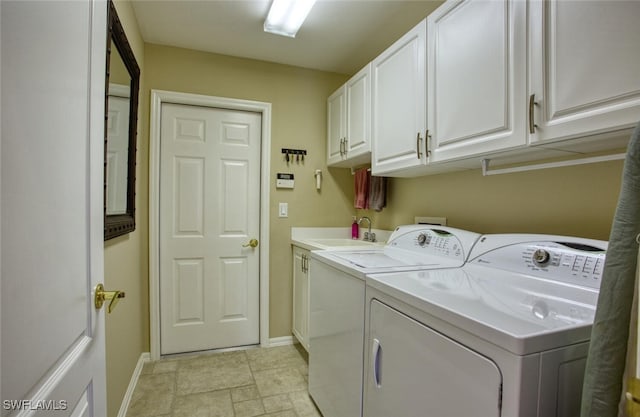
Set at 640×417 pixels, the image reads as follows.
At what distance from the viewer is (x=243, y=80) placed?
8.87 feet

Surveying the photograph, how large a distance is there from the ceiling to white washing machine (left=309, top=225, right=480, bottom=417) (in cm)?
143

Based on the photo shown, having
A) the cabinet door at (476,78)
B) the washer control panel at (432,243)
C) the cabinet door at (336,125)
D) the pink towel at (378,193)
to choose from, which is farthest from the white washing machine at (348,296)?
the cabinet door at (336,125)

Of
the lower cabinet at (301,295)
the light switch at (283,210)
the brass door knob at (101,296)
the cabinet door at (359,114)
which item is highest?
the cabinet door at (359,114)

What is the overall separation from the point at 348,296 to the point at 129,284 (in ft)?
4.88

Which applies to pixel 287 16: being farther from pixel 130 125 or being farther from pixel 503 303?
pixel 503 303

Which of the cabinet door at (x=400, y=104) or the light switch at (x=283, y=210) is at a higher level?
the cabinet door at (x=400, y=104)

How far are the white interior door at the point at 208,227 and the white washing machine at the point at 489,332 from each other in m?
1.71

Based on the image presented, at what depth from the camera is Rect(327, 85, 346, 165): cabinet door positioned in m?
2.59

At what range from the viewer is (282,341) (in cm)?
280

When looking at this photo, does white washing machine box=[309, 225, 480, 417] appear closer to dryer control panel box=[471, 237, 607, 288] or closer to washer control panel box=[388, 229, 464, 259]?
washer control panel box=[388, 229, 464, 259]

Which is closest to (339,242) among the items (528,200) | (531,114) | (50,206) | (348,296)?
(348,296)

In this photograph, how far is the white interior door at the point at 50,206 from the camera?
17.9 inches

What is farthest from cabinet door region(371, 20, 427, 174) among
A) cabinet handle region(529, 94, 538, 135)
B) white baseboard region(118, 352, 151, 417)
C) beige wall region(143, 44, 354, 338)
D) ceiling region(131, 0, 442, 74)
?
white baseboard region(118, 352, 151, 417)

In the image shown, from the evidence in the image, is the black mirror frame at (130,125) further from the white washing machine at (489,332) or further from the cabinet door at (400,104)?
the cabinet door at (400,104)
